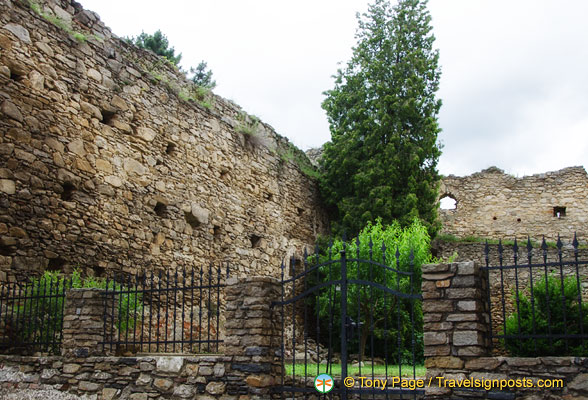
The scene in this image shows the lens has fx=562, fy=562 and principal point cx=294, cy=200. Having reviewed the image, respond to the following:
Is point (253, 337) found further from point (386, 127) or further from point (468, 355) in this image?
point (386, 127)

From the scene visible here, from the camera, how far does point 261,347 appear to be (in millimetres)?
6504

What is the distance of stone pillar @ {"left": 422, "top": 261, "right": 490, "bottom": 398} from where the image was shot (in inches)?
219

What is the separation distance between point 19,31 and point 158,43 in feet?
46.5

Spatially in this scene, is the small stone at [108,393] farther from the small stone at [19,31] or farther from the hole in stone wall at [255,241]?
the hole in stone wall at [255,241]

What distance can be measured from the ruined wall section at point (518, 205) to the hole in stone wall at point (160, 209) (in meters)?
12.1

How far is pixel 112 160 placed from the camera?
1034 centimetres

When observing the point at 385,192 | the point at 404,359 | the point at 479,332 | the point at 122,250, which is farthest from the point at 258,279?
the point at 385,192

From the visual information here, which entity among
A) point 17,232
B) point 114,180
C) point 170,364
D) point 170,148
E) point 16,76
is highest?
point 16,76

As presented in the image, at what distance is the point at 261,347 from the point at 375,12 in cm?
1279

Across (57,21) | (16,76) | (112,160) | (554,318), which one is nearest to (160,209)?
(112,160)

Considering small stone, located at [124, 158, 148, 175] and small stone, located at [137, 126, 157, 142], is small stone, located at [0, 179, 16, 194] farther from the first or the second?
small stone, located at [137, 126, 157, 142]

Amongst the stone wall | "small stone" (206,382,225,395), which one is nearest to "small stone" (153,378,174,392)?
the stone wall

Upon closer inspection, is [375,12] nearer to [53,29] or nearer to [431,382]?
[53,29]

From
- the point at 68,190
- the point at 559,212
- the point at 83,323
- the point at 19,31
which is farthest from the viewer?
the point at 559,212
